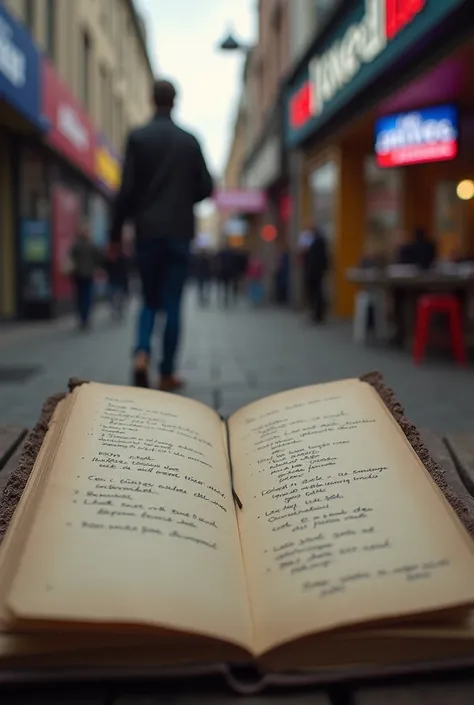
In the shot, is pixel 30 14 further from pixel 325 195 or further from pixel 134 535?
pixel 134 535

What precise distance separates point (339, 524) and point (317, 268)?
12.0m

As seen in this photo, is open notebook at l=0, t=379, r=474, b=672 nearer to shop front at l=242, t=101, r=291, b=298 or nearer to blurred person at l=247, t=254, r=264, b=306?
shop front at l=242, t=101, r=291, b=298

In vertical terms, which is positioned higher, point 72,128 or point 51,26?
point 51,26

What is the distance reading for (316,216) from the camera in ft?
56.0

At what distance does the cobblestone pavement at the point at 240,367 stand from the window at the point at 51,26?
6.30 meters

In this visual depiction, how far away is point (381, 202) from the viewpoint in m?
15.4

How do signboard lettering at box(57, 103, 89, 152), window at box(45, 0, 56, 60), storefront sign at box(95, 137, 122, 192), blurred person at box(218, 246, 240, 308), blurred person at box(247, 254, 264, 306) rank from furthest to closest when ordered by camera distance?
1. blurred person at box(247, 254, 264, 306)
2. blurred person at box(218, 246, 240, 308)
3. storefront sign at box(95, 137, 122, 192)
4. window at box(45, 0, 56, 60)
5. signboard lettering at box(57, 103, 89, 152)

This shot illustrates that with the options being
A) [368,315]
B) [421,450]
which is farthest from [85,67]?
[421,450]

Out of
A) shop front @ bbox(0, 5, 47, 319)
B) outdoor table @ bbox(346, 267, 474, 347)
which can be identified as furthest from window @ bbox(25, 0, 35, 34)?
outdoor table @ bbox(346, 267, 474, 347)

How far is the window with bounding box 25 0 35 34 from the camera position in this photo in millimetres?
13266

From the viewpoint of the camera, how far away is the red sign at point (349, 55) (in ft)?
27.0

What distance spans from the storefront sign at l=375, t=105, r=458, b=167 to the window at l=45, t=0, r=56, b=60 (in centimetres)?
745

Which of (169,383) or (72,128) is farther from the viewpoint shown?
(72,128)

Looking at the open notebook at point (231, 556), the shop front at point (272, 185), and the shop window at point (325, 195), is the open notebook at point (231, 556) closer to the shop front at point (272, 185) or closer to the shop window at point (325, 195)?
the shop window at point (325, 195)
